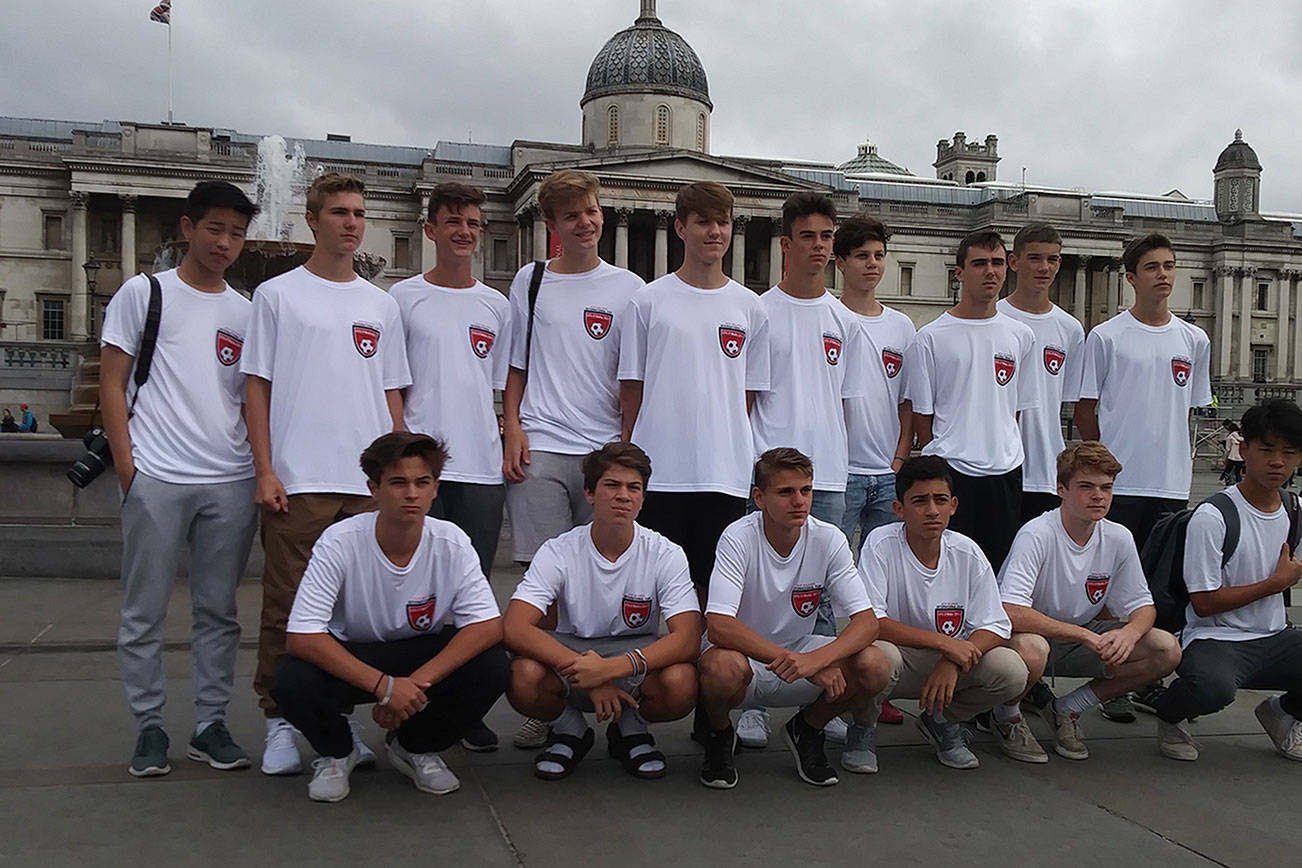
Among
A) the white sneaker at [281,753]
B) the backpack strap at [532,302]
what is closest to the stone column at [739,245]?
the backpack strap at [532,302]

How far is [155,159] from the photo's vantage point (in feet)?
173

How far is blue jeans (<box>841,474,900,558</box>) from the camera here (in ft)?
19.6

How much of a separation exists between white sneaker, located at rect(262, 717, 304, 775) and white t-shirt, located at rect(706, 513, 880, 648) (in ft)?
5.90

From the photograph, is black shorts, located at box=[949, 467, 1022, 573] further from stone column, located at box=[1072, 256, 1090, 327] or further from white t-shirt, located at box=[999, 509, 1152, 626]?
stone column, located at box=[1072, 256, 1090, 327]

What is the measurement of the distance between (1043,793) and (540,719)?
2.10 m

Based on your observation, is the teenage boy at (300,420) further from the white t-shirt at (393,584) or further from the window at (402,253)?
the window at (402,253)

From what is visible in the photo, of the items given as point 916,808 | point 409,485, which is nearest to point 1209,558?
point 916,808

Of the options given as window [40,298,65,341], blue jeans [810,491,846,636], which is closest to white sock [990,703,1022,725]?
blue jeans [810,491,846,636]

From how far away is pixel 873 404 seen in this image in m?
5.99

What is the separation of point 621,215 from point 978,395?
50682mm

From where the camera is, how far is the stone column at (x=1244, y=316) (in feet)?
232

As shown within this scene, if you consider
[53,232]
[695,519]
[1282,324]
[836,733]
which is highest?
[53,232]

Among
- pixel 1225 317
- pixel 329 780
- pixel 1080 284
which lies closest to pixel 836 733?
pixel 329 780

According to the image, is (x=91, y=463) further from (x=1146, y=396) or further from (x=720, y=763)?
(x=1146, y=396)
